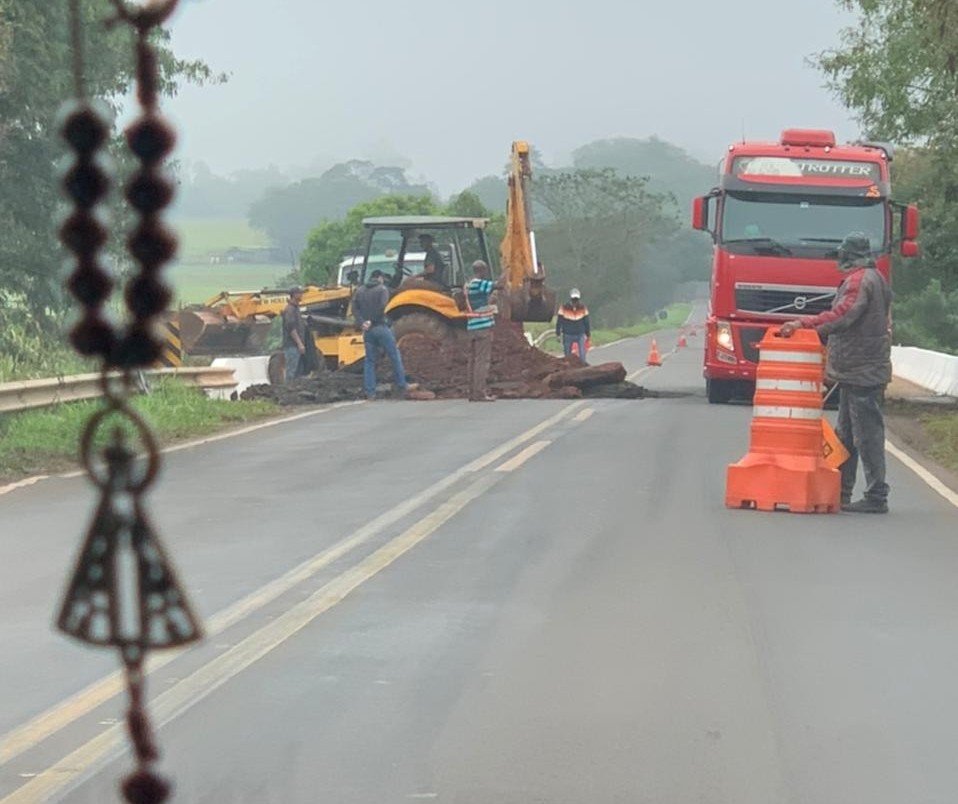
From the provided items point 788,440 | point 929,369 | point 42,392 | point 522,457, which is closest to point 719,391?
point 522,457

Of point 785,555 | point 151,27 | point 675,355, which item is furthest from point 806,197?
point 675,355

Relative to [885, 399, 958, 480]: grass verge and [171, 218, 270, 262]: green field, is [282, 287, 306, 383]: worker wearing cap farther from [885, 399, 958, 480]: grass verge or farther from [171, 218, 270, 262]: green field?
[171, 218, 270, 262]: green field

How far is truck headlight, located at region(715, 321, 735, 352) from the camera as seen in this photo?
86.5 feet

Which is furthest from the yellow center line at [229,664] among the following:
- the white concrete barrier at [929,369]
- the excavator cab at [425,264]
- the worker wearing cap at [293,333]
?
the white concrete barrier at [929,369]

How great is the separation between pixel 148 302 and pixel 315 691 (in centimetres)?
680

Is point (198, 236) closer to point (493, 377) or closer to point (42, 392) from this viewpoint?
point (42, 392)

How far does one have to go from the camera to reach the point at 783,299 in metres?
25.8

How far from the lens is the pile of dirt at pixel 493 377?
97.9ft

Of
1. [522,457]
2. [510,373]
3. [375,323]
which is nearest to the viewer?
[522,457]

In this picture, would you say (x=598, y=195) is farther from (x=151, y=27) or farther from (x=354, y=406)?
(x=151, y=27)

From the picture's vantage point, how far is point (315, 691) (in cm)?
754

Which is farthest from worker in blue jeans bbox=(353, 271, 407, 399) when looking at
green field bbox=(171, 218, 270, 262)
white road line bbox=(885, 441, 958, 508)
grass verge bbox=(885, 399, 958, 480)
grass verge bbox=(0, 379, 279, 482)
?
green field bbox=(171, 218, 270, 262)

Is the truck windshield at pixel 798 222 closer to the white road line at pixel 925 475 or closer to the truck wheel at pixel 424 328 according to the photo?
the white road line at pixel 925 475

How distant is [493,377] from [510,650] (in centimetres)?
2301
